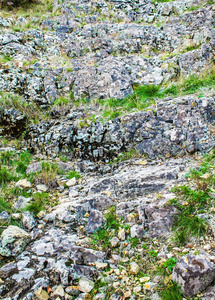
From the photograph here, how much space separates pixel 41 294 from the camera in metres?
2.01

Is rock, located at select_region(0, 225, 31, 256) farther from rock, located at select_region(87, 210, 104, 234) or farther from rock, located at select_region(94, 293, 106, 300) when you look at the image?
rock, located at select_region(94, 293, 106, 300)

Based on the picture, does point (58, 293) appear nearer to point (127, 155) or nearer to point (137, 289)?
point (137, 289)

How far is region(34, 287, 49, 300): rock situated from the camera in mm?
1987

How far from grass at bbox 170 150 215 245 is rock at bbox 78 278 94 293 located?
1198 mm

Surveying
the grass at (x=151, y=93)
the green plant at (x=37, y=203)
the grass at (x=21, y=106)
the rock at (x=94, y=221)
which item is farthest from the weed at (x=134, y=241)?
Answer: the grass at (x=21, y=106)

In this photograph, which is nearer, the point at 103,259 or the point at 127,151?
the point at 103,259

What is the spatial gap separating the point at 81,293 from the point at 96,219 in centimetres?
106

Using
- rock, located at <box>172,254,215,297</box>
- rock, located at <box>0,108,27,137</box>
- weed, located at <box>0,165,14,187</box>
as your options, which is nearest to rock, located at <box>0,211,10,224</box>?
weed, located at <box>0,165,14,187</box>

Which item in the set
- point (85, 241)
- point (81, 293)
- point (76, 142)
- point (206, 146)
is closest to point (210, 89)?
point (206, 146)

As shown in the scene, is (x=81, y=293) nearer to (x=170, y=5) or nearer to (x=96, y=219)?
(x=96, y=219)

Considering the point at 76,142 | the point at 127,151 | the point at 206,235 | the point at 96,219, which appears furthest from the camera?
the point at 76,142

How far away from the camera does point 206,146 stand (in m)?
4.21

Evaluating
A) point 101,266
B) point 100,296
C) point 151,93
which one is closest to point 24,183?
point 101,266

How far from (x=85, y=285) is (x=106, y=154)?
3.21 meters
